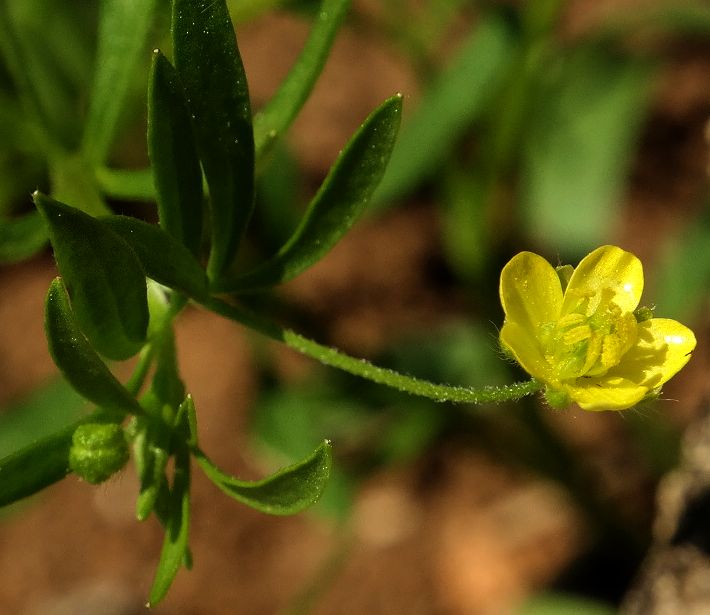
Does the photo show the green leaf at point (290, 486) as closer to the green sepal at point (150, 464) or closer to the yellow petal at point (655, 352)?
the green sepal at point (150, 464)

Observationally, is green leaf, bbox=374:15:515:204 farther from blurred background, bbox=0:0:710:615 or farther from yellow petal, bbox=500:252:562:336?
yellow petal, bbox=500:252:562:336

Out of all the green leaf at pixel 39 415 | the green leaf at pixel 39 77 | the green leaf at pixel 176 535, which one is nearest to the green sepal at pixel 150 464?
the green leaf at pixel 176 535

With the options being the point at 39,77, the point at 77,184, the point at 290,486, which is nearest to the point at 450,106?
the point at 39,77

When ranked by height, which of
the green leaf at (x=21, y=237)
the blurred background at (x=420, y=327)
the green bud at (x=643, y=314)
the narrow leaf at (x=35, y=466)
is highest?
the green leaf at (x=21, y=237)

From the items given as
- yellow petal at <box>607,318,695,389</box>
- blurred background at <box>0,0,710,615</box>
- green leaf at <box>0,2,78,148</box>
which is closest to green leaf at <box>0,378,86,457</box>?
blurred background at <box>0,0,710,615</box>

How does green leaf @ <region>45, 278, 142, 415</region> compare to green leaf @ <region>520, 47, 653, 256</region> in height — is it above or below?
above

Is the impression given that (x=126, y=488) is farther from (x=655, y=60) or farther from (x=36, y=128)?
(x=655, y=60)
